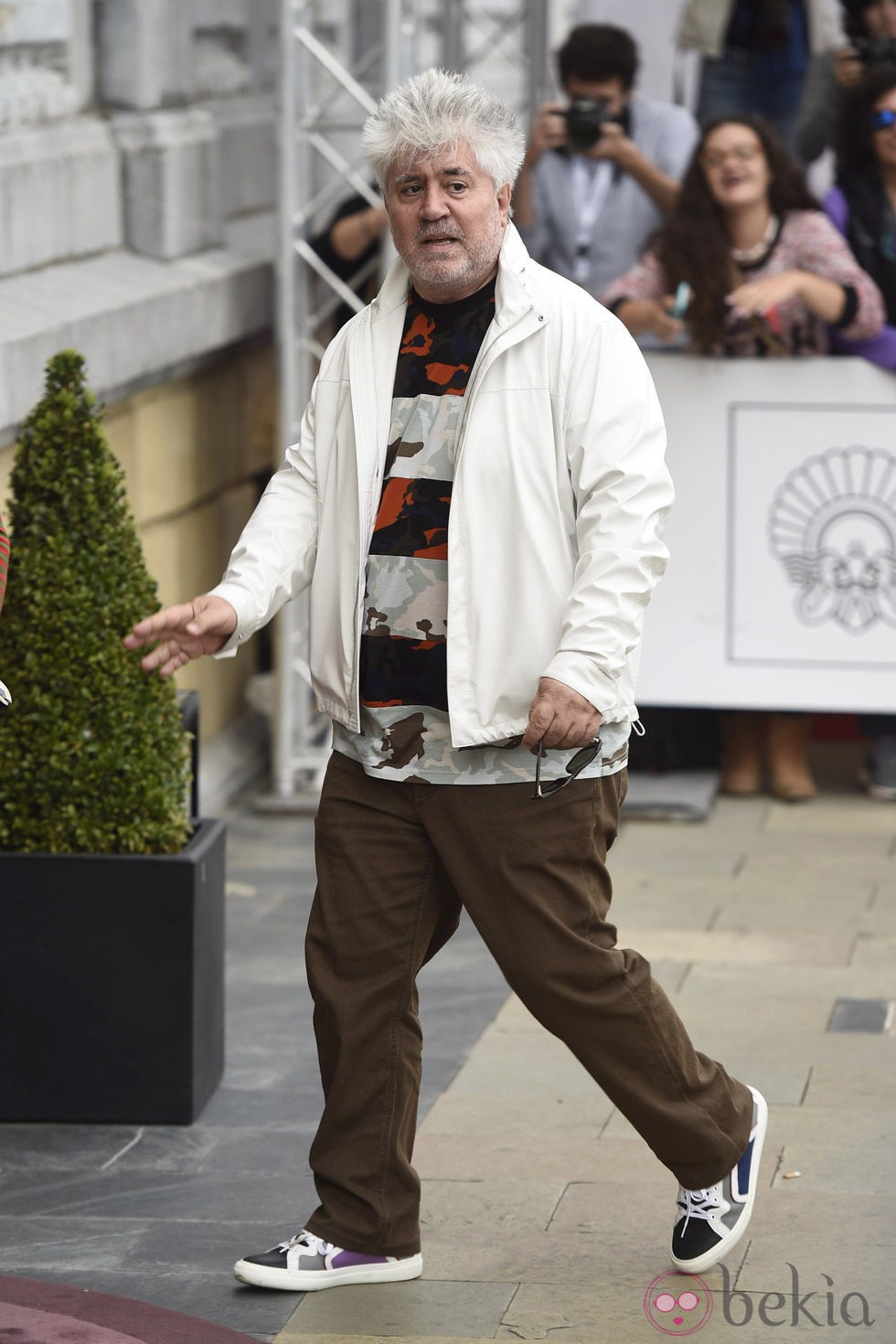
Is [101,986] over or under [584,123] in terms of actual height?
under

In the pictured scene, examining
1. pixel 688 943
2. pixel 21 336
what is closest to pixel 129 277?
pixel 21 336

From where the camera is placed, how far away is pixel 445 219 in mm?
3582

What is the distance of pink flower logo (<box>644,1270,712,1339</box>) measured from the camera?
3.63 meters

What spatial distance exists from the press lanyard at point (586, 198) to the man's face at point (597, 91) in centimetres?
21

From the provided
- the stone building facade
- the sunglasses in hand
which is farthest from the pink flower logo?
the stone building facade

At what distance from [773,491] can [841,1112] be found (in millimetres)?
3305

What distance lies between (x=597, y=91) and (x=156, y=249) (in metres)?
1.73

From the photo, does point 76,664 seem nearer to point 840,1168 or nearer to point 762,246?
point 840,1168

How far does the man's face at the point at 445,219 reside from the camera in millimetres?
3588

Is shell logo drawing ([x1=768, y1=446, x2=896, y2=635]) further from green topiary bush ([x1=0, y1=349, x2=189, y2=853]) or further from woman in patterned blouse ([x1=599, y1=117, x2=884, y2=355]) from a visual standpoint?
green topiary bush ([x1=0, y1=349, x2=189, y2=853])

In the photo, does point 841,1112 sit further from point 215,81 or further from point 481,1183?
point 215,81

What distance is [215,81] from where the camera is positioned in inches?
326

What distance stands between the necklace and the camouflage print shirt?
3.91 meters

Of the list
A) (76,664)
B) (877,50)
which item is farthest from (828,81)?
(76,664)
